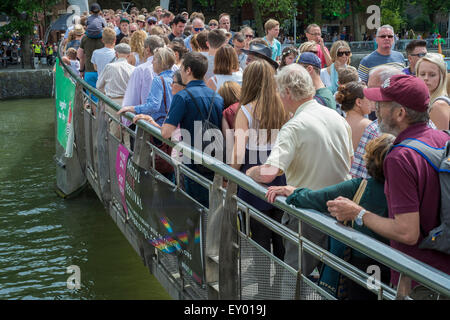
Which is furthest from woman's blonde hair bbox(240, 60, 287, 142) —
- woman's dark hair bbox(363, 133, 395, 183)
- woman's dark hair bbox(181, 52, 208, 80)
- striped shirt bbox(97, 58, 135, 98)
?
striped shirt bbox(97, 58, 135, 98)

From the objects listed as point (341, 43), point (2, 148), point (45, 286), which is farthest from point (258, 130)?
point (2, 148)

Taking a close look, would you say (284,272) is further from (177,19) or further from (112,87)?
(177,19)

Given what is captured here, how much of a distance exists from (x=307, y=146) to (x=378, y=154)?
2.33ft

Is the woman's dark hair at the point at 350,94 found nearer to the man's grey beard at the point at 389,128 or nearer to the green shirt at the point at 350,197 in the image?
the green shirt at the point at 350,197

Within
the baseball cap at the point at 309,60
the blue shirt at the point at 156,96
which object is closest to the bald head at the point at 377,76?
the baseball cap at the point at 309,60

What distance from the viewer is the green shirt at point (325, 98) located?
17.1 feet

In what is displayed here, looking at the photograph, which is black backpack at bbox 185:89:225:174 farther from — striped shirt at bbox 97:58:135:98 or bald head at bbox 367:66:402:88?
striped shirt at bbox 97:58:135:98

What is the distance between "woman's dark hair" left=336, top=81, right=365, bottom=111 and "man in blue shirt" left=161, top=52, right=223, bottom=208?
0.96 metres

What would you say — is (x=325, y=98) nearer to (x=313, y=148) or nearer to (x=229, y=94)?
(x=229, y=94)

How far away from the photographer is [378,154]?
3.14 meters

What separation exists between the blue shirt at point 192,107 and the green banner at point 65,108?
449 cm

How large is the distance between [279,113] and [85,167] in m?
5.22

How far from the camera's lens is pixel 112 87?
8.15 m

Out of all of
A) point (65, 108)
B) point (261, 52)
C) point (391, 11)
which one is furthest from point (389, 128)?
point (391, 11)
